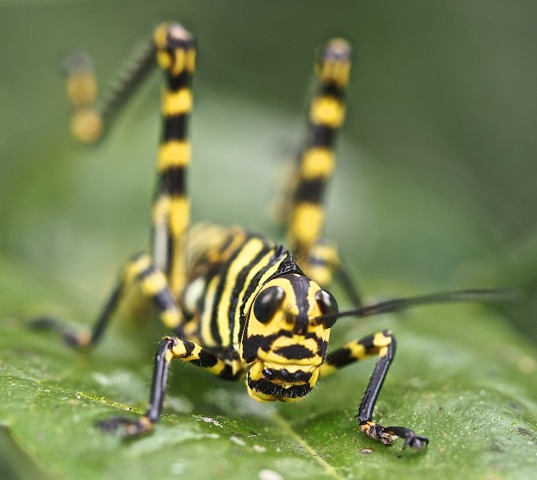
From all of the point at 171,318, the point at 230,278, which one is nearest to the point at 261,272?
the point at 230,278

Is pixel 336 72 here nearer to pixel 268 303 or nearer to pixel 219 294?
pixel 219 294

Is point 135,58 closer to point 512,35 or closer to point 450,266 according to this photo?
point 450,266

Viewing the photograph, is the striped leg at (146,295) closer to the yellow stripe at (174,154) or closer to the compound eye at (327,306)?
the yellow stripe at (174,154)

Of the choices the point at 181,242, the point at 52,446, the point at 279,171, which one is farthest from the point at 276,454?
the point at 279,171

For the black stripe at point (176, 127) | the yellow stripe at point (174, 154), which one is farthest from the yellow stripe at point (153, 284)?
the black stripe at point (176, 127)

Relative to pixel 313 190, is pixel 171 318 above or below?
below

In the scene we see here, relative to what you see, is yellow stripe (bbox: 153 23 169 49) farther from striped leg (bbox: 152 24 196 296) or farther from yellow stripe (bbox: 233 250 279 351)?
yellow stripe (bbox: 233 250 279 351)
